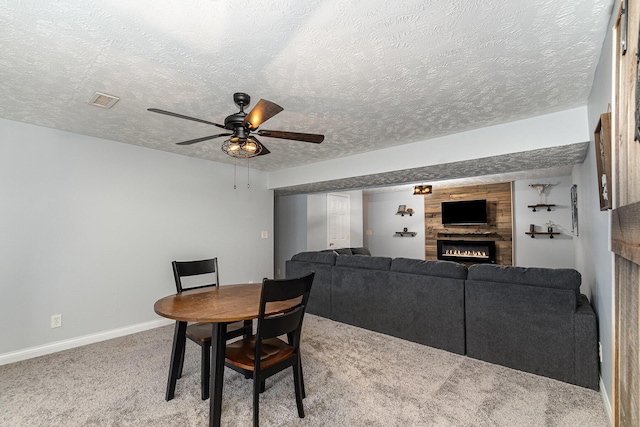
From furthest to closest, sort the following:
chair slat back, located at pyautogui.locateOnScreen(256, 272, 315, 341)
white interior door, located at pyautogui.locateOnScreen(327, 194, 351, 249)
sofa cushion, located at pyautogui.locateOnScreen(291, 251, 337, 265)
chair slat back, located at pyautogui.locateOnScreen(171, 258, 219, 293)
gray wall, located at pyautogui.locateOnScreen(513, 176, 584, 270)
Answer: white interior door, located at pyautogui.locateOnScreen(327, 194, 351, 249) < gray wall, located at pyautogui.locateOnScreen(513, 176, 584, 270) < sofa cushion, located at pyautogui.locateOnScreen(291, 251, 337, 265) < chair slat back, located at pyautogui.locateOnScreen(171, 258, 219, 293) < chair slat back, located at pyautogui.locateOnScreen(256, 272, 315, 341)

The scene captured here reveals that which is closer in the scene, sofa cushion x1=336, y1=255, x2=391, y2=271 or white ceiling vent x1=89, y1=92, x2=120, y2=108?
white ceiling vent x1=89, y1=92, x2=120, y2=108

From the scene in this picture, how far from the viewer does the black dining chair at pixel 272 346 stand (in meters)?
1.83

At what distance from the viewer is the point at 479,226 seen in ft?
22.5

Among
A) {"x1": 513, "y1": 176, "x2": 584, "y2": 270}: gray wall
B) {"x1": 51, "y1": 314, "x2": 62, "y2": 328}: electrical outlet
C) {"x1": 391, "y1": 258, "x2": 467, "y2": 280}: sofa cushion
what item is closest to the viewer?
{"x1": 391, "y1": 258, "x2": 467, "y2": 280}: sofa cushion

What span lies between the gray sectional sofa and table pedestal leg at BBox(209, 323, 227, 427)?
83.1 inches

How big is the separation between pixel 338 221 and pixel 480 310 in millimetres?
4204

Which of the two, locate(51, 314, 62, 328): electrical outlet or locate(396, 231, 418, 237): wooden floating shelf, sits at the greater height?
locate(396, 231, 418, 237): wooden floating shelf

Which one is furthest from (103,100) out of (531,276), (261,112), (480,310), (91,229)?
(531,276)

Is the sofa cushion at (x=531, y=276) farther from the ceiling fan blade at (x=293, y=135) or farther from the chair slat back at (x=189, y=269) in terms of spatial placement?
the chair slat back at (x=189, y=269)

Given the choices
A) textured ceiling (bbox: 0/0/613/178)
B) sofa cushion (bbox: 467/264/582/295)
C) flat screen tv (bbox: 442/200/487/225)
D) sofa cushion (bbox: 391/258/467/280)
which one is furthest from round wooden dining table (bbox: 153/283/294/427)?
flat screen tv (bbox: 442/200/487/225)

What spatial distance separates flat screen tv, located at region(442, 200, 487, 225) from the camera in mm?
6688

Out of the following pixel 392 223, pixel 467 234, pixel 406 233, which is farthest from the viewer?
pixel 392 223

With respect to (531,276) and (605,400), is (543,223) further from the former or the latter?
(605,400)

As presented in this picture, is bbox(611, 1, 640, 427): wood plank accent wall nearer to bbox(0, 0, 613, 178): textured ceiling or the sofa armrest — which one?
bbox(0, 0, 613, 178): textured ceiling
